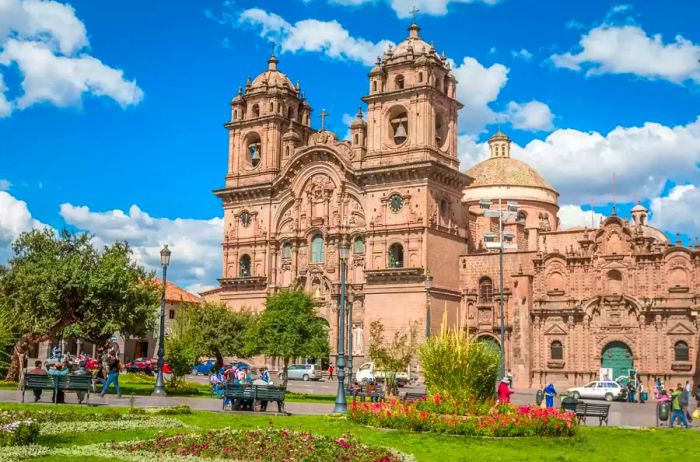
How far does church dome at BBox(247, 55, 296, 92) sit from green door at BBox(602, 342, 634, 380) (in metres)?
31.7

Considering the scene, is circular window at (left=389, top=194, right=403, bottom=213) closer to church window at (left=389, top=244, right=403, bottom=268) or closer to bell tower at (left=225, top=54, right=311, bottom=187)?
church window at (left=389, top=244, right=403, bottom=268)

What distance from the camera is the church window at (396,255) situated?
55.6 m

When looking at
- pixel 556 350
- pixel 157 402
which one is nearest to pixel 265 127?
pixel 556 350

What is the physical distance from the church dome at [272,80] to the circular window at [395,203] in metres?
15.5

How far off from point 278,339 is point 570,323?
22.8m

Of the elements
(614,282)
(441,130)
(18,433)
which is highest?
(441,130)

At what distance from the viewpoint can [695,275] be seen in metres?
49.6

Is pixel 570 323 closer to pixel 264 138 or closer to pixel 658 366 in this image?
pixel 658 366

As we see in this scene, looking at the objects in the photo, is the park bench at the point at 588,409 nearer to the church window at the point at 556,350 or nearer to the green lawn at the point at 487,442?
the green lawn at the point at 487,442

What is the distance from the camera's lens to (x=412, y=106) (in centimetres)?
5619

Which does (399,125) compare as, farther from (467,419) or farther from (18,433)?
(18,433)

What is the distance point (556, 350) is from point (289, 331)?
2239 cm

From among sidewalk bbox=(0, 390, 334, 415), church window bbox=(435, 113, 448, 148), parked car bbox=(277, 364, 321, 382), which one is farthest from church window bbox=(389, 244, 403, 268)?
sidewalk bbox=(0, 390, 334, 415)

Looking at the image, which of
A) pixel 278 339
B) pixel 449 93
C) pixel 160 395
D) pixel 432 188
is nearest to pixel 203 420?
pixel 160 395
